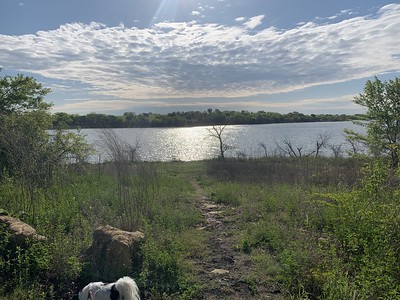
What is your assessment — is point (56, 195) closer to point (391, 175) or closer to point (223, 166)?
point (391, 175)

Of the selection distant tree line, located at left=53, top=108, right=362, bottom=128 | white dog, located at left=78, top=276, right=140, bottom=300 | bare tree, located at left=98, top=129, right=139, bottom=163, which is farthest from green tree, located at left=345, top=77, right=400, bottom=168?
white dog, located at left=78, top=276, right=140, bottom=300

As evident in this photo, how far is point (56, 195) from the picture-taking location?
6945 mm

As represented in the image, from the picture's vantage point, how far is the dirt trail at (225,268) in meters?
4.15

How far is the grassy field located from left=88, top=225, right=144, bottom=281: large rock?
0.17 metres

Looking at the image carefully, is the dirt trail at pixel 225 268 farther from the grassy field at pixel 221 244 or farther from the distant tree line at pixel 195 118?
the distant tree line at pixel 195 118

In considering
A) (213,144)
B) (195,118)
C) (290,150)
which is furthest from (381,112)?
(195,118)

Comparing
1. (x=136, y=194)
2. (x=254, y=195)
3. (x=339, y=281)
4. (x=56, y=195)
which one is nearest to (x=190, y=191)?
(x=254, y=195)

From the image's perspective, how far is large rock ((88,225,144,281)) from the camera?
452 cm

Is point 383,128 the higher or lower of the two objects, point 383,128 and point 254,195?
the higher

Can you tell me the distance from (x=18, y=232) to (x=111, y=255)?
1.51 metres

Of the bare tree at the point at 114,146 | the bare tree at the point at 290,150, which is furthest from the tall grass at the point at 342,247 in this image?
the bare tree at the point at 290,150

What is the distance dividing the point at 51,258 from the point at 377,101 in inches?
533

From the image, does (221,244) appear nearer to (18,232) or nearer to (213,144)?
(18,232)

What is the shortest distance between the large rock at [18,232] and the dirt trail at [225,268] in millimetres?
2692
